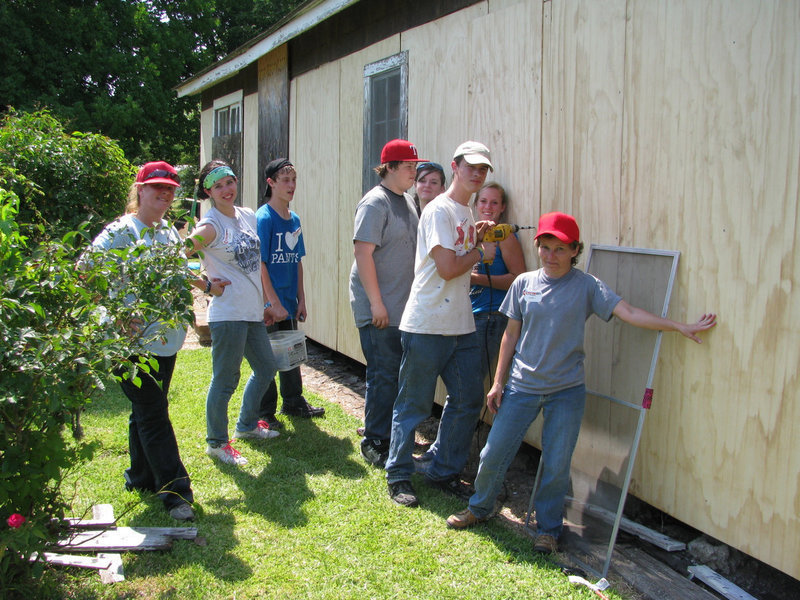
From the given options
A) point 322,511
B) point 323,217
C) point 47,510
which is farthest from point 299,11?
point 47,510

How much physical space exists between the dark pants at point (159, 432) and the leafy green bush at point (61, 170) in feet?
7.15

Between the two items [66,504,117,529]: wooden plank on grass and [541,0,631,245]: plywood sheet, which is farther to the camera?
[541,0,631,245]: plywood sheet

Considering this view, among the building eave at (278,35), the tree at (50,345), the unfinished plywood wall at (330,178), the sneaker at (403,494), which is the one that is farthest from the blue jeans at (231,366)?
the building eave at (278,35)

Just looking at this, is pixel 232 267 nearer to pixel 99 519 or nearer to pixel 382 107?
pixel 99 519

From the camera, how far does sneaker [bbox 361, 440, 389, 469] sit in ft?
14.9

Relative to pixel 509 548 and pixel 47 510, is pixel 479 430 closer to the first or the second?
pixel 509 548

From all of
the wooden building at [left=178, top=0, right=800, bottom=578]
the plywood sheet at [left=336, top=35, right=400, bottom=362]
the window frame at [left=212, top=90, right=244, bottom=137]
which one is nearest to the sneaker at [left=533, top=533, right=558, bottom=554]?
the wooden building at [left=178, top=0, right=800, bottom=578]

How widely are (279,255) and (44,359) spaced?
107 inches

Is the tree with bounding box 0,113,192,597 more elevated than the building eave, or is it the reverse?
the building eave

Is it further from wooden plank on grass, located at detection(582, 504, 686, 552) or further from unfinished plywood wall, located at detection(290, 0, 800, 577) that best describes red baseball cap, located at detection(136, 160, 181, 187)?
wooden plank on grass, located at detection(582, 504, 686, 552)

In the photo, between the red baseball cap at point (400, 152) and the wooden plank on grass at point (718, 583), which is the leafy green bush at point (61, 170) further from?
the wooden plank on grass at point (718, 583)

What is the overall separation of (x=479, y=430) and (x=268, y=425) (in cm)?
160

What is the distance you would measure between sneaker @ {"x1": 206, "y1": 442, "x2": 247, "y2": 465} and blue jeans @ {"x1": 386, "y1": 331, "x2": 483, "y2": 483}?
1.06 meters

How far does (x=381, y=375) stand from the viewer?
14.6 feet
